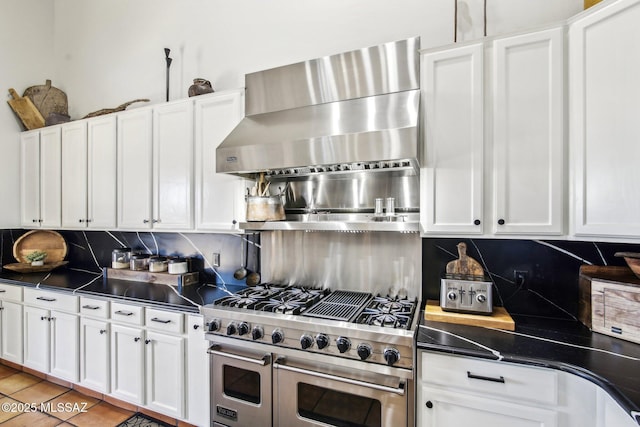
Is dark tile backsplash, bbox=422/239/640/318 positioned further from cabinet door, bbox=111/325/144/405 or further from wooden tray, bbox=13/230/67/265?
wooden tray, bbox=13/230/67/265

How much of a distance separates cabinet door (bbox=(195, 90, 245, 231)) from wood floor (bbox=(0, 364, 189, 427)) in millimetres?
1523

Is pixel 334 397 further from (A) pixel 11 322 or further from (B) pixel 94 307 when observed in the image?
(A) pixel 11 322

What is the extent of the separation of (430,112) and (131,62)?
325 cm

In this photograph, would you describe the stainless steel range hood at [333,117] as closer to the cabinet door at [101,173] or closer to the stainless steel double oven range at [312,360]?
the stainless steel double oven range at [312,360]

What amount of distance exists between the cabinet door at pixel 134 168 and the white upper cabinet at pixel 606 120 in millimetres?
2973

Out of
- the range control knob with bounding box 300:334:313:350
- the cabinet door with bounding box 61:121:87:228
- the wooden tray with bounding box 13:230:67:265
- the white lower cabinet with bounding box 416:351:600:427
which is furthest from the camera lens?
the wooden tray with bounding box 13:230:67:265

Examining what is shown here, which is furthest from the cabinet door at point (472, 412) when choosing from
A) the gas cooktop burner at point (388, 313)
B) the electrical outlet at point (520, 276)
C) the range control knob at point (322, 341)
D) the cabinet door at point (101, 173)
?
the cabinet door at point (101, 173)

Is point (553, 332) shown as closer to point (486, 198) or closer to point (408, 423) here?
point (486, 198)

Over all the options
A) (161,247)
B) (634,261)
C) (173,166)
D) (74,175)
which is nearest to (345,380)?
(634,261)

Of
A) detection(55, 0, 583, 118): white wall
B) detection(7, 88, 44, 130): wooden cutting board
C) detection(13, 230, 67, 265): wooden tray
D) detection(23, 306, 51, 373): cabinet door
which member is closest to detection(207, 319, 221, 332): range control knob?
detection(23, 306, 51, 373): cabinet door

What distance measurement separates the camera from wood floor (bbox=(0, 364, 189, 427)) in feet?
7.31

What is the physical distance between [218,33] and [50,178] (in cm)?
242

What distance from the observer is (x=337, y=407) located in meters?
1.58

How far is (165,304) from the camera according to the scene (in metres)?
2.04
